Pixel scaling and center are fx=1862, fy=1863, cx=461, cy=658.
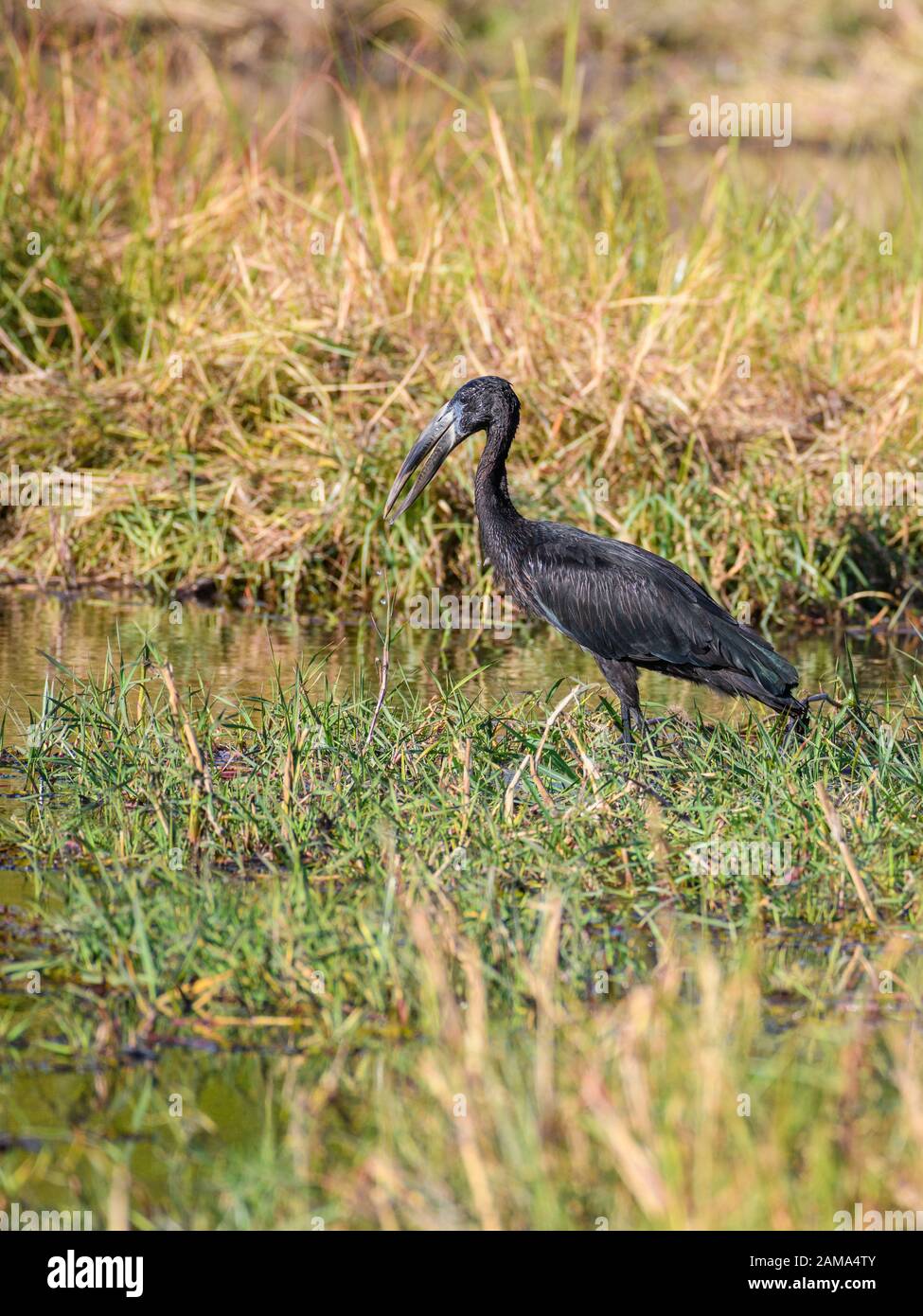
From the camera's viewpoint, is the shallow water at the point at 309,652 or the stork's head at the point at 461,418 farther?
the shallow water at the point at 309,652

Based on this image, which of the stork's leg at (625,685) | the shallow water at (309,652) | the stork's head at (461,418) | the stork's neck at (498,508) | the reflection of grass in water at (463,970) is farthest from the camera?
the shallow water at (309,652)

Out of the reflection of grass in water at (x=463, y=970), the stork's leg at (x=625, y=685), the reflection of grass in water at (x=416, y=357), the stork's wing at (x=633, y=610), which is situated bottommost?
the reflection of grass in water at (x=463, y=970)

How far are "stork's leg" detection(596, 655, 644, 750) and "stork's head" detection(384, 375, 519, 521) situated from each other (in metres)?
1.05

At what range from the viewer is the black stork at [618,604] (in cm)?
627

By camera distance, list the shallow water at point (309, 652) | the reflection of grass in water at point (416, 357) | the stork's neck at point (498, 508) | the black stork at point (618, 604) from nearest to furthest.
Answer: the black stork at point (618, 604), the stork's neck at point (498, 508), the shallow water at point (309, 652), the reflection of grass in water at point (416, 357)

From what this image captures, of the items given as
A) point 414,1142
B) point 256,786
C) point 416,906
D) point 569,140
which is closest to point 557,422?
point 569,140

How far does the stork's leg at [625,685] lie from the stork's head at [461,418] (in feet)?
3.44

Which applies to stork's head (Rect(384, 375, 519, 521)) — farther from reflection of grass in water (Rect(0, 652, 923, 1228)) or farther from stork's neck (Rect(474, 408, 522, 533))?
reflection of grass in water (Rect(0, 652, 923, 1228))

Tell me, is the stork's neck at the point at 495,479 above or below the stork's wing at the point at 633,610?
above

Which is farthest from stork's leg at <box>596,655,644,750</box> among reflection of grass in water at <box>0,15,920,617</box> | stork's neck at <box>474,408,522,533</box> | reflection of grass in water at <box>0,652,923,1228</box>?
reflection of grass in water at <box>0,15,920,617</box>

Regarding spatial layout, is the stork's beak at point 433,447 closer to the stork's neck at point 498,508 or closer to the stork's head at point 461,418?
the stork's head at point 461,418

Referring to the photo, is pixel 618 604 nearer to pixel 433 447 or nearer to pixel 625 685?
pixel 625 685

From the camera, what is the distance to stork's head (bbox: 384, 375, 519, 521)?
23.0 feet

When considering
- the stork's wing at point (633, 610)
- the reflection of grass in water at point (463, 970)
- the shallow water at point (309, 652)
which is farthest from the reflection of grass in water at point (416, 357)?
the reflection of grass in water at point (463, 970)
